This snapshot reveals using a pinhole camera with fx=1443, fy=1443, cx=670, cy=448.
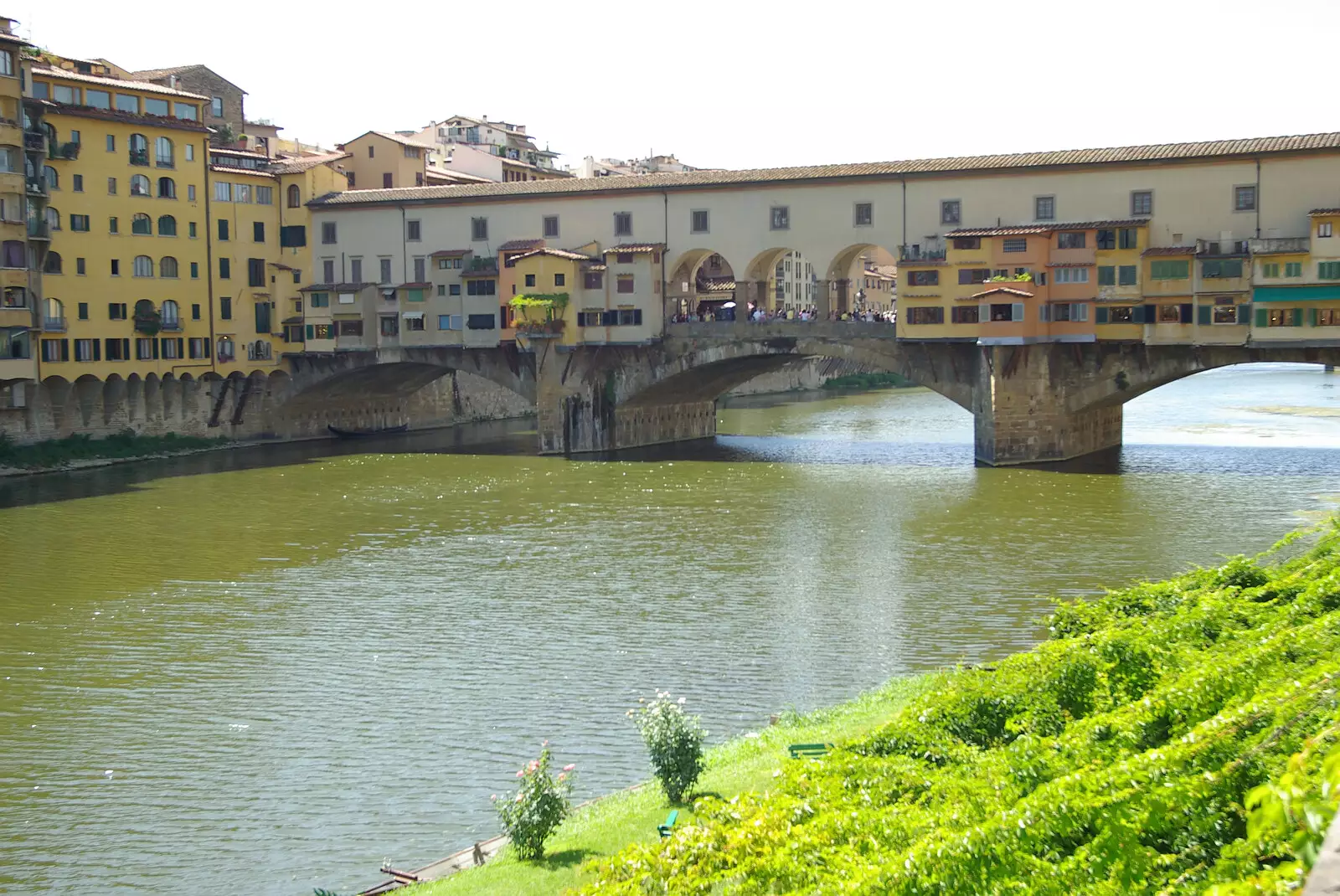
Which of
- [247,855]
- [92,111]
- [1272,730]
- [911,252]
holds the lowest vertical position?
[247,855]

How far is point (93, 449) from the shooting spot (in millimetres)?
53000

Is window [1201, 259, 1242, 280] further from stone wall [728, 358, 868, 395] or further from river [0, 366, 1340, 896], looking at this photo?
stone wall [728, 358, 868, 395]

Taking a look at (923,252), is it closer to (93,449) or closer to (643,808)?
(93,449)

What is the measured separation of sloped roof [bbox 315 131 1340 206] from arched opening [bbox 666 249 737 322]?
3.24 m

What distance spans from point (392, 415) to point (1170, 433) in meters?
34.3

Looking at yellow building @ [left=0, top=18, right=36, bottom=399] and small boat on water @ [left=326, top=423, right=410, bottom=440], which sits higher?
yellow building @ [left=0, top=18, right=36, bottom=399]

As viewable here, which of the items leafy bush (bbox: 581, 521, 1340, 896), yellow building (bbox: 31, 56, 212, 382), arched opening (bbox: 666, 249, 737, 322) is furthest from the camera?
arched opening (bbox: 666, 249, 737, 322)

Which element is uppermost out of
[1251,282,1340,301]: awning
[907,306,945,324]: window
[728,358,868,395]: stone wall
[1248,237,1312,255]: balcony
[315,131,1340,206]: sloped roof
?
[315,131,1340,206]: sloped roof

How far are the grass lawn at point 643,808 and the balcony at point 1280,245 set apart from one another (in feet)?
95.8

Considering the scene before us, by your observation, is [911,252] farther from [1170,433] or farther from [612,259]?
[1170,433]

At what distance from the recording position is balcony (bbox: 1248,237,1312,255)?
142 feet

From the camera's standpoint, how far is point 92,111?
53.0 metres

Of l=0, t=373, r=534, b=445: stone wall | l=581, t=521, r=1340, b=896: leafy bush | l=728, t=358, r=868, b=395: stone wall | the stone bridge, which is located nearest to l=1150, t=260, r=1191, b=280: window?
the stone bridge

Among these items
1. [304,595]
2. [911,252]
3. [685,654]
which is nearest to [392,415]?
[911,252]
